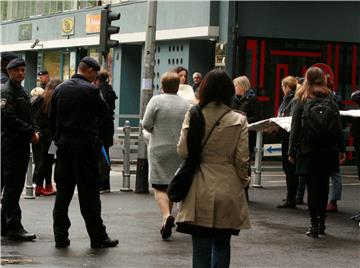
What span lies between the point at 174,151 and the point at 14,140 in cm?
181

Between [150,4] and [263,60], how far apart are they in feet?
28.3

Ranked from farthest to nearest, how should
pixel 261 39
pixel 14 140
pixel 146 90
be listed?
pixel 261 39 → pixel 146 90 → pixel 14 140

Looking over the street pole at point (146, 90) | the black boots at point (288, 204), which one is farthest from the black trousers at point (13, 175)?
the street pole at point (146, 90)

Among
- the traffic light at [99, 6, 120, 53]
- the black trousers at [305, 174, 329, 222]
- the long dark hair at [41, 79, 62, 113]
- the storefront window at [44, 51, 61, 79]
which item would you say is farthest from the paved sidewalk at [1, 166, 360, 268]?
the storefront window at [44, 51, 61, 79]

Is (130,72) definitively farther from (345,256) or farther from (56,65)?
(345,256)

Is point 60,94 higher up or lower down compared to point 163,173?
higher up

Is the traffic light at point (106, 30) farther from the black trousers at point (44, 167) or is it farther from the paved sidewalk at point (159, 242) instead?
the paved sidewalk at point (159, 242)

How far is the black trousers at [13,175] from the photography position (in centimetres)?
988

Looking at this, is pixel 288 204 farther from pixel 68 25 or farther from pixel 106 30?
pixel 68 25

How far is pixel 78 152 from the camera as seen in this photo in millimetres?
9641

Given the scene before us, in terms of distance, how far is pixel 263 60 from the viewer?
2427 centimetres

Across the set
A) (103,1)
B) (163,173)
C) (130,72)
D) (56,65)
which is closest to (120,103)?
(130,72)

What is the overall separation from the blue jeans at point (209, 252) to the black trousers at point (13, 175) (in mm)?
3383

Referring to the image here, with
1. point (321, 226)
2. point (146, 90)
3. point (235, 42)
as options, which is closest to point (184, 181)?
point (321, 226)
